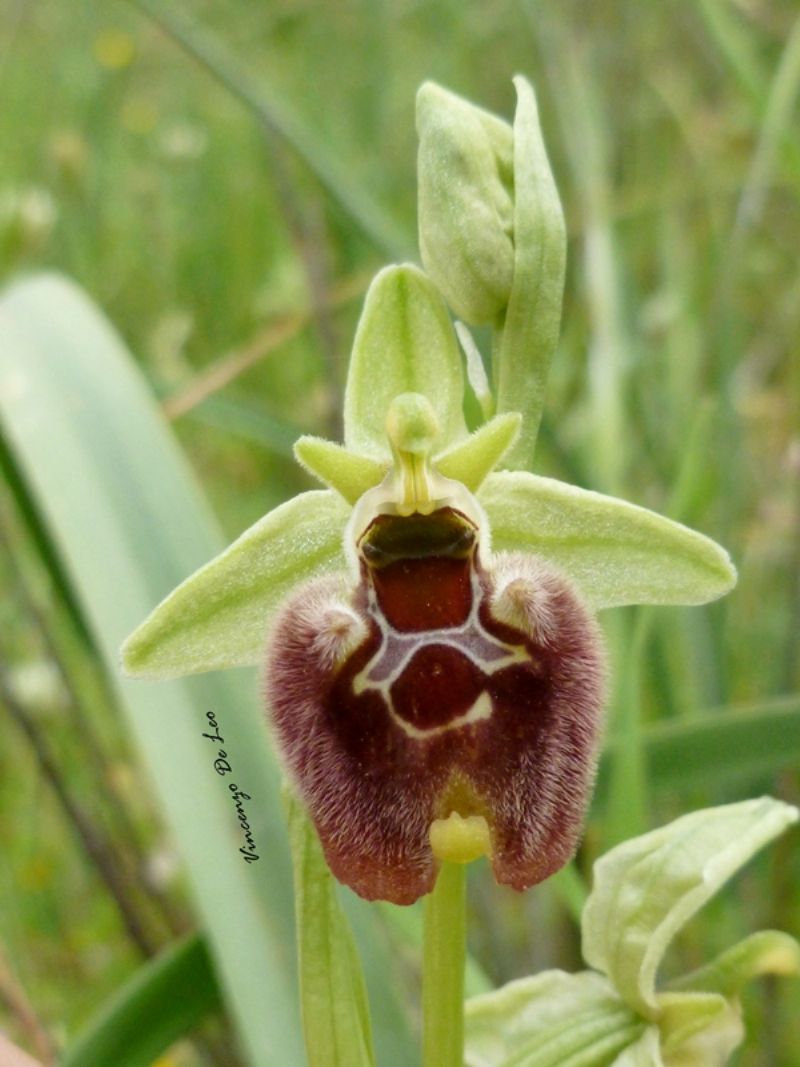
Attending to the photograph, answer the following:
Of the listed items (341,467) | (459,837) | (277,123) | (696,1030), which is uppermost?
(277,123)

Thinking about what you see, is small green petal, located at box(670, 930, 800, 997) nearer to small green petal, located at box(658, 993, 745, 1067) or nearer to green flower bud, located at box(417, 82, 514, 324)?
small green petal, located at box(658, 993, 745, 1067)

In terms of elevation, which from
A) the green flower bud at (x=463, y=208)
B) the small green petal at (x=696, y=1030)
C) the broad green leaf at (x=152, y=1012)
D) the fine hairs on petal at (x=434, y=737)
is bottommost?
the small green petal at (x=696, y=1030)

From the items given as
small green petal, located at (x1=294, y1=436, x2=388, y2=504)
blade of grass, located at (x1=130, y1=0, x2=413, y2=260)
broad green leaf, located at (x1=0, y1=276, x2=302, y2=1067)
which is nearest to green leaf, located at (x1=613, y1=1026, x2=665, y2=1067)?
broad green leaf, located at (x1=0, y1=276, x2=302, y2=1067)

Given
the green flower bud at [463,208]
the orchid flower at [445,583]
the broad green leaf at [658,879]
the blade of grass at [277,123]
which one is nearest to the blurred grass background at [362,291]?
the blade of grass at [277,123]

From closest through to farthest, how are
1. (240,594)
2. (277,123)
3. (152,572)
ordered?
(240,594) < (152,572) < (277,123)

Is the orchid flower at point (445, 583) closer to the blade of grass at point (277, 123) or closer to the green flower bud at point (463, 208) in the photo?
the green flower bud at point (463, 208)

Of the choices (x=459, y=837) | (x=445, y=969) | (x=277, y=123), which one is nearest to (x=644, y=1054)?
(x=445, y=969)

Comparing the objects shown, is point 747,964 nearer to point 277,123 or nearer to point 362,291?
point 277,123

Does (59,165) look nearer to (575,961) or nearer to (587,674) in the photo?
(575,961)

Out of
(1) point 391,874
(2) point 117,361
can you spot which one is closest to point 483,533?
(1) point 391,874
